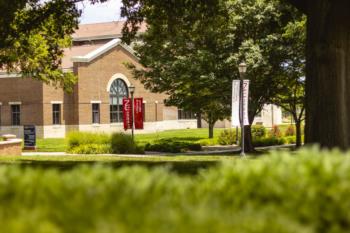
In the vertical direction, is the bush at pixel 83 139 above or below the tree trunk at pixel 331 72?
below

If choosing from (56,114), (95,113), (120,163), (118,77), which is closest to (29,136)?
(120,163)

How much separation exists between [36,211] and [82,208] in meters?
0.35

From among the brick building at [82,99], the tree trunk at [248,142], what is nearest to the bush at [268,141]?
the tree trunk at [248,142]

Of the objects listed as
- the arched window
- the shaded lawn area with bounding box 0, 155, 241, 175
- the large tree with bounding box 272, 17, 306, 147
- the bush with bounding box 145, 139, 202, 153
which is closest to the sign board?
the shaded lawn area with bounding box 0, 155, 241, 175

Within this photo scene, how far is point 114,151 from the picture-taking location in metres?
30.8

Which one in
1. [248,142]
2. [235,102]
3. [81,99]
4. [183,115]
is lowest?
[248,142]

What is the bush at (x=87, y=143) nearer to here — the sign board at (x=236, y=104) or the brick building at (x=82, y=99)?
the sign board at (x=236, y=104)

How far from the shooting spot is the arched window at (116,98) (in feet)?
192

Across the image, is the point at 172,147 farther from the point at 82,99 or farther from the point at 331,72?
the point at 82,99

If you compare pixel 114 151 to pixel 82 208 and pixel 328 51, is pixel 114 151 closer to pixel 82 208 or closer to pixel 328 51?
pixel 328 51

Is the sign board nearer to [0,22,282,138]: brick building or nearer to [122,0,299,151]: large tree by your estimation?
[122,0,299,151]: large tree

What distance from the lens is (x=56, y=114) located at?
53844 mm

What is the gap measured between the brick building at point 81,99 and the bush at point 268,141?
61.4 feet

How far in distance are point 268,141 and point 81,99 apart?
19833mm
